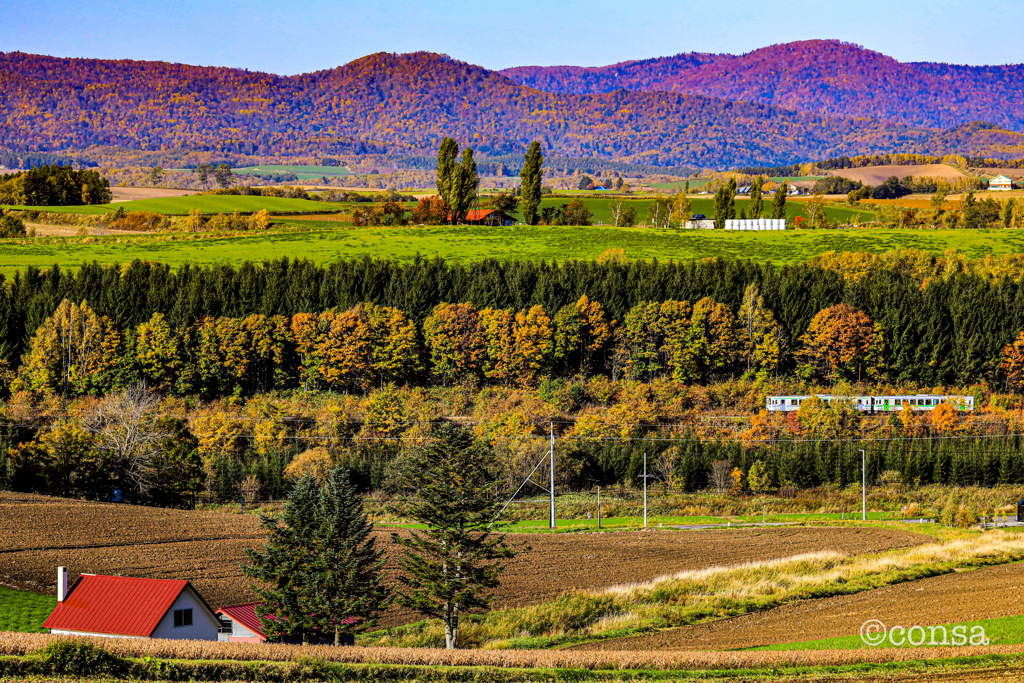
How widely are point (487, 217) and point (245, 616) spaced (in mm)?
105954

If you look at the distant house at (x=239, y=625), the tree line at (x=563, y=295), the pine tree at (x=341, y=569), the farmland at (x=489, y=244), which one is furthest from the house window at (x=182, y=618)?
the farmland at (x=489, y=244)

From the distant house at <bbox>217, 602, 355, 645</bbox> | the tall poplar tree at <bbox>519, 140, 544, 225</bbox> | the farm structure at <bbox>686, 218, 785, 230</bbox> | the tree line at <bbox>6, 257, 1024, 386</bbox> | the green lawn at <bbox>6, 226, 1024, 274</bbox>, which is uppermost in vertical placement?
the tall poplar tree at <bbox>519, 140, 544, 225</bbox>

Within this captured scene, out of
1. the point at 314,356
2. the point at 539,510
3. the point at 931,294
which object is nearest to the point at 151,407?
the point at 314,356

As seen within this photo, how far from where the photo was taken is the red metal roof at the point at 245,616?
37.5 meters

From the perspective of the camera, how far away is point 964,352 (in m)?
93.2

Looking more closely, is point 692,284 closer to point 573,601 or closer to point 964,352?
point 964,352

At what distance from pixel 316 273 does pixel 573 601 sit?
7012 cm

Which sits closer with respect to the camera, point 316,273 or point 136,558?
point 136,558

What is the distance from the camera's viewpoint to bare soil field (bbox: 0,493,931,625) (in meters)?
46.1

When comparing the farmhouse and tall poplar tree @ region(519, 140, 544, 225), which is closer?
the farmhouse

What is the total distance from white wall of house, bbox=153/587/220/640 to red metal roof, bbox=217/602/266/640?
0.50 meters

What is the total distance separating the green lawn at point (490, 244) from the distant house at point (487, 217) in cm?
752

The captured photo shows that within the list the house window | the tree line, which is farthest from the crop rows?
the tree line

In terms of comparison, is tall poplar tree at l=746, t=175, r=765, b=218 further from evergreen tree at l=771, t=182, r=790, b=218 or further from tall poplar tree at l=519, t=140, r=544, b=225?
tall poplar tree at l=519, t=140, r=544, b=225
